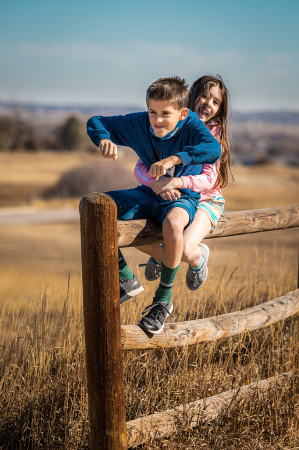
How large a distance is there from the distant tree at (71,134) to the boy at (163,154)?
58.7m

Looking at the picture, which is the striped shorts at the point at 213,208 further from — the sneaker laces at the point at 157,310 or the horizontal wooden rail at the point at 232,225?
the sneaker laces at the point at 157,310

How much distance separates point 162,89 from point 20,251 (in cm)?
1309

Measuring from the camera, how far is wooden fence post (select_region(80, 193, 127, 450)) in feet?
6.40

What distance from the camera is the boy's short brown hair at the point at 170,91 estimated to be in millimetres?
2283

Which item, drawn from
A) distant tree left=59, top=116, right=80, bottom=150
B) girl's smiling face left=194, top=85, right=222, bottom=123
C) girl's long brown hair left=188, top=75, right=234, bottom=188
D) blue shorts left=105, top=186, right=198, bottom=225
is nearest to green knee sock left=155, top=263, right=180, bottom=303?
blue shorts left=105, top=186, right=198, bottom=225

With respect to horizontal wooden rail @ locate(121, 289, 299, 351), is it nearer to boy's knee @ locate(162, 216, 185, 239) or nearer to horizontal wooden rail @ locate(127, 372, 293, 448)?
horizontal wooden rail @ locate(127, 372, 293, 448)

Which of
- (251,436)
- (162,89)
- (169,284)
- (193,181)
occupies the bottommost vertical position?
(251,436)

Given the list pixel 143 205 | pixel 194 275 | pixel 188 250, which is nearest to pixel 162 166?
pixel 143 205

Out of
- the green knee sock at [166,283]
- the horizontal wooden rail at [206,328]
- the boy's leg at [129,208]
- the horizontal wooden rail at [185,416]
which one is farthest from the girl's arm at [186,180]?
the horizontal wooden rail at [185,416]

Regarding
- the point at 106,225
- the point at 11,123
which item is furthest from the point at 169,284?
the point at 11,123

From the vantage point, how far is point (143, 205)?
7.86 ft

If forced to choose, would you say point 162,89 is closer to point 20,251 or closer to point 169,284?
point 169,284

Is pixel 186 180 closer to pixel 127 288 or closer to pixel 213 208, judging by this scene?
pixel 213 208

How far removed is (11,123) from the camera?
61938 millimetres
